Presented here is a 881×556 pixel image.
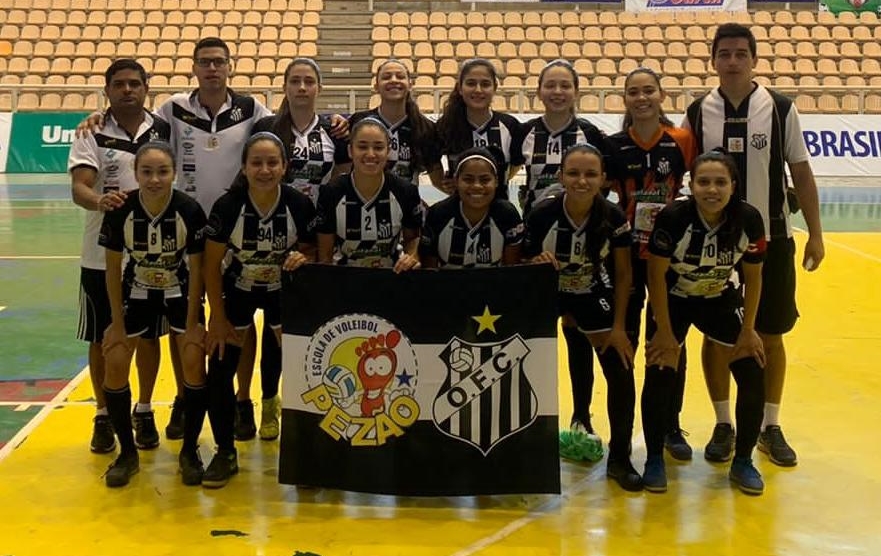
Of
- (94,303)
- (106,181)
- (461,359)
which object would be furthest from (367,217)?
(94,303)

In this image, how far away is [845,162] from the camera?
16.2m

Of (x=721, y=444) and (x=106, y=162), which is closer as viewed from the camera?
(x=106, y=162)

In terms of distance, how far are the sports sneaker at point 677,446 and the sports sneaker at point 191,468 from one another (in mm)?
2252

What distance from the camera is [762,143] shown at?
12.9ft

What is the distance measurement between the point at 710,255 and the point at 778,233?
1.72ft

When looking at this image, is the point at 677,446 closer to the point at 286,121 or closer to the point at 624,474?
the point at 624,474

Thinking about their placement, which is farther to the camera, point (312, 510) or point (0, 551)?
point (312, 510)

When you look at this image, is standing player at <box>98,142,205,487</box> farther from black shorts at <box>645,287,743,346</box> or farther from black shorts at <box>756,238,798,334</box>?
black shorts at <box>756,238,798,334</box>

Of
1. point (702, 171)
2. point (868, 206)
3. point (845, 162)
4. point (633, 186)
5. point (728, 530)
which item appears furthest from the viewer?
point (845, 162)

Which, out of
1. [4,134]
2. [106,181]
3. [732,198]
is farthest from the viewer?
[4,134]

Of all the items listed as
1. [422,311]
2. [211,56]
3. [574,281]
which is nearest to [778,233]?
[574,281]

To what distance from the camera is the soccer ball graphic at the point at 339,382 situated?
3605mm

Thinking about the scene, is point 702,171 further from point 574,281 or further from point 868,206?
point 868,206

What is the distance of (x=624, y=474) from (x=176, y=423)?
2.29 m
